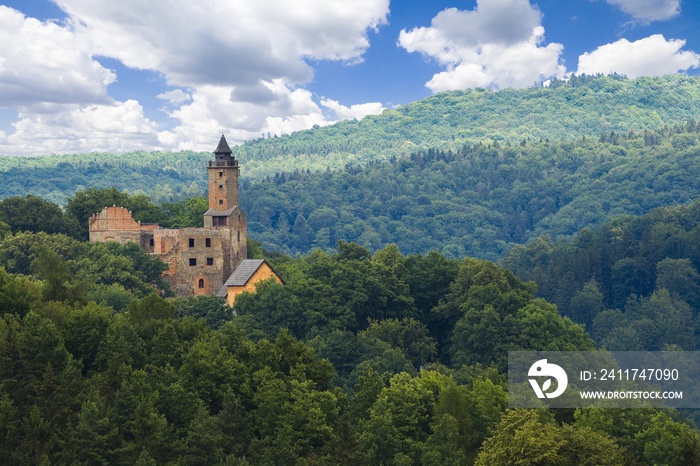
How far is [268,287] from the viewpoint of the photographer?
6175 centimetres

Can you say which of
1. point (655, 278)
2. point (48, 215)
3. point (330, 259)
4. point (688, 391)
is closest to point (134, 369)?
point (330, 259)

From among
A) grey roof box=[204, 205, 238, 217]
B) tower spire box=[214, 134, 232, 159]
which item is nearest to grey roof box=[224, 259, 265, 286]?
grey roof box=[204, 205, 238, 217]

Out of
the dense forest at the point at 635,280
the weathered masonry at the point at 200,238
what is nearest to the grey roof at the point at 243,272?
the weathered masonry at the point at 200,238

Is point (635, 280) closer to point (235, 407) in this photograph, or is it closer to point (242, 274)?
point (242, 274)

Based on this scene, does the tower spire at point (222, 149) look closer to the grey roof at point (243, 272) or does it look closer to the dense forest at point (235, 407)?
the grey roof at point (243, 272)

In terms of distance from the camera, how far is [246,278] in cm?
6438

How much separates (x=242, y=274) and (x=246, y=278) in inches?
39.2

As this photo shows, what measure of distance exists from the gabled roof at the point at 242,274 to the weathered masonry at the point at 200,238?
2.87m

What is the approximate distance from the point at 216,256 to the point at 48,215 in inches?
599

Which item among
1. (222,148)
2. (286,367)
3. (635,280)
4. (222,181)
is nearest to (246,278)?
(222,181)

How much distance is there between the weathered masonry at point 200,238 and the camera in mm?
68562

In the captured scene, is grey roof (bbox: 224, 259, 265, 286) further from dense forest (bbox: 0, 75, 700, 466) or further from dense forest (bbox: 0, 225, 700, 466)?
dense forest (bbox: 0, 225, 700, 466)

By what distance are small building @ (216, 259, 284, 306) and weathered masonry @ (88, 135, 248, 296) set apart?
10.6ft

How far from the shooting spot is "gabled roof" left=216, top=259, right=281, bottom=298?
211ft
